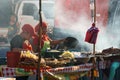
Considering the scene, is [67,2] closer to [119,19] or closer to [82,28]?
[82,28]

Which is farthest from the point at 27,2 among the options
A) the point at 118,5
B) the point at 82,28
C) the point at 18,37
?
the point at 18,37

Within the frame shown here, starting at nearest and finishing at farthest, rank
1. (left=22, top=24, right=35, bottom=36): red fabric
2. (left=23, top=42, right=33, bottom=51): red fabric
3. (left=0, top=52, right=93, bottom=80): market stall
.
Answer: (left=0, top=52, right=93, bottom=80): market stall → (left=23, top=42, right=33, bottom=51): red fabric → (left=22, top=24, right=35, bottom=36): red fabric

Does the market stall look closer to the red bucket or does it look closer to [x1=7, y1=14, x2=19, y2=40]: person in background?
the red bucket

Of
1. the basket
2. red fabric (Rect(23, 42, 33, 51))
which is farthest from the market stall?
red fabric (Rect(23, 42, 33, 51))

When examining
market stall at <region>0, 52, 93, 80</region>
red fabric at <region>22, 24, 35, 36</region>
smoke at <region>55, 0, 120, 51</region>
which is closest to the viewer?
market stall at <region>0, 52, 93, 80</region>

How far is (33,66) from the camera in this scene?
6352mm

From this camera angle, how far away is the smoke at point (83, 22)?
1251 centimetres

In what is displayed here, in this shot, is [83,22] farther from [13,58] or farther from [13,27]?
[13,58]

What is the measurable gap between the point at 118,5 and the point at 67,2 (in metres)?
1.70

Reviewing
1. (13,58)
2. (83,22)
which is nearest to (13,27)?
(83,22)

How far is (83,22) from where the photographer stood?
1313 centimetres

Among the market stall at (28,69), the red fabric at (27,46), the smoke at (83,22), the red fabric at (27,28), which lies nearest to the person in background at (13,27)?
the smoke at (83,22)

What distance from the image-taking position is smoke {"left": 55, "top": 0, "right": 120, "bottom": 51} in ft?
41.0

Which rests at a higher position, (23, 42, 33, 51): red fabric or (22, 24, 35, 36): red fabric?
(22, 24, 35, 36): red fabric
